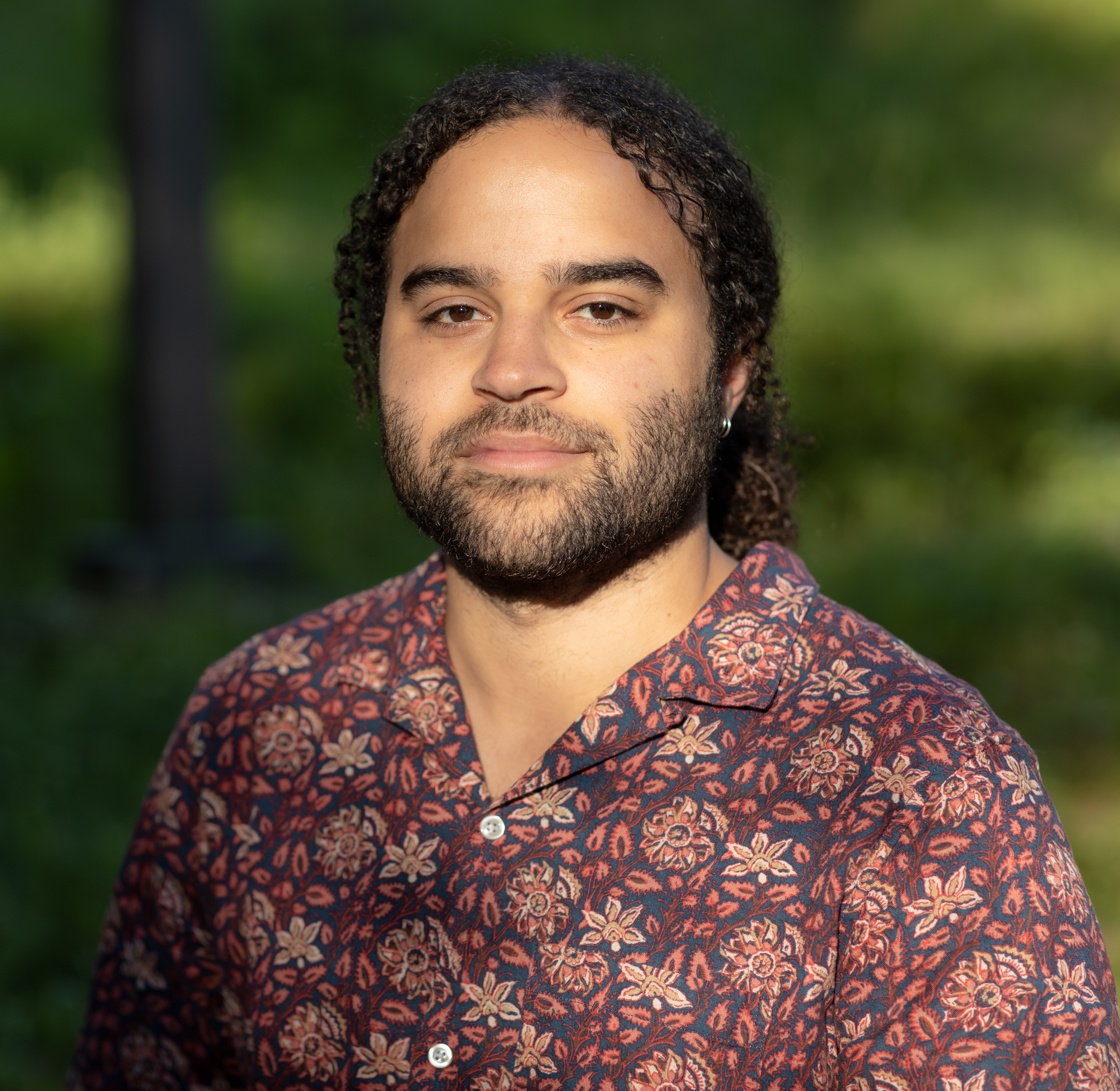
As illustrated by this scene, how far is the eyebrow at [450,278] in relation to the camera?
188 cm

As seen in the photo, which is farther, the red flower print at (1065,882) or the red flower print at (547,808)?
the red flower print at (547,808)

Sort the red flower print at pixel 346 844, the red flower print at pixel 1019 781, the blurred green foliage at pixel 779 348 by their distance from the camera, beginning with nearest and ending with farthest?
the red flower print at pixel 1019 781, the red flower print at pixel 346 844, the blurred green foliage at pixel 779 348

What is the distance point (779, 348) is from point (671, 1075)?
458 centimetres

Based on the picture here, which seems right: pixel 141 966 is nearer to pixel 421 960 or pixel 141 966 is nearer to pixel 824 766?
pixel 421 960

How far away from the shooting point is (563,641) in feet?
6.48

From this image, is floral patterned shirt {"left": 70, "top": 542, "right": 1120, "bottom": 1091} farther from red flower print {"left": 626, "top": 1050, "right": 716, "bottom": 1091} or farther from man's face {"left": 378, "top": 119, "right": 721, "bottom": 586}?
man's face {"left": 378, "top": 119, "right": 721, "bottom": 586}

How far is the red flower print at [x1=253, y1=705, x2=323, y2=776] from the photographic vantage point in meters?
2.06

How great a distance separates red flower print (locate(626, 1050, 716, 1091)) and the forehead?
3.21ft

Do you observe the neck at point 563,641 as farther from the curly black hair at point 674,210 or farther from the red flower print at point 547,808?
the curly black hair at point 674,210

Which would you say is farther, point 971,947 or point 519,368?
point 519,368

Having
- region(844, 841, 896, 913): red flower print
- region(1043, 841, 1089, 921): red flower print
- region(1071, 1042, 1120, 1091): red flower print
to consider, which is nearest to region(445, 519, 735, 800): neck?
region(844, 841, 896, 913): red flower print

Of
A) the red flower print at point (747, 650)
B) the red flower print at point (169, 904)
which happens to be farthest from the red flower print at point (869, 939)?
the red flower print at point (169, 904)

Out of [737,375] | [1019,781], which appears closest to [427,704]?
[737,375]

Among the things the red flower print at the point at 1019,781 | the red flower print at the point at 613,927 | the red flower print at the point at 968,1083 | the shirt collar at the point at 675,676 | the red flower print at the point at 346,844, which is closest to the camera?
the red flower print at the point at 968,1083
